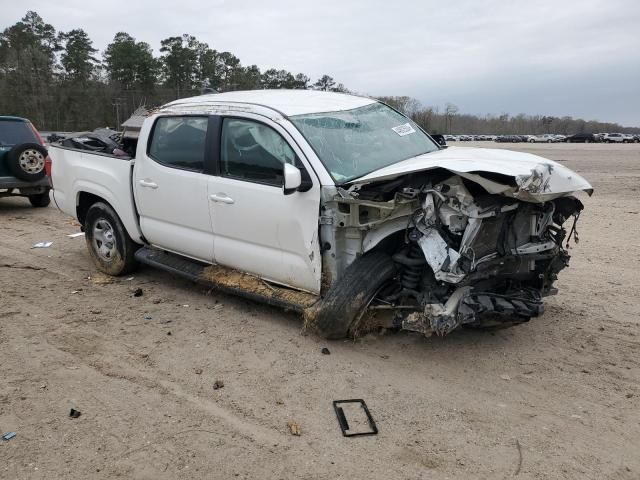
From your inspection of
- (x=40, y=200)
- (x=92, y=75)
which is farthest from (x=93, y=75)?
(x=40, y=200)

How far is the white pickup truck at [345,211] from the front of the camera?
3.60 m

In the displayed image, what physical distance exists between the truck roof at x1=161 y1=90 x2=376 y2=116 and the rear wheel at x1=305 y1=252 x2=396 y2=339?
142 cm

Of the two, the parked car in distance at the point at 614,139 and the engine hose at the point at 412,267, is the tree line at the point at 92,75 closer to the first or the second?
the parked car in distance at the point at 614,139

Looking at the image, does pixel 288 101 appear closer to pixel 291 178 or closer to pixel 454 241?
pixel 291 178

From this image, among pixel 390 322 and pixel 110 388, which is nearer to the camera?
pixel 110 388

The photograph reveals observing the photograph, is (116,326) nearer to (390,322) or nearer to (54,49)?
(390,322)

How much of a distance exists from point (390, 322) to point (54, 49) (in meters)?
71.7

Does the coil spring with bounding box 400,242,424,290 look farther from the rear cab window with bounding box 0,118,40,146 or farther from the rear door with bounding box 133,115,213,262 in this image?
the rear cab window with bounding box 0,118,40,146

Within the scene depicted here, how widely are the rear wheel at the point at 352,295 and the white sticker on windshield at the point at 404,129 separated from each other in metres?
1.50

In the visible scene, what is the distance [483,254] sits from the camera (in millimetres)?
3734

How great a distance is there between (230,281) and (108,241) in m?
2.07

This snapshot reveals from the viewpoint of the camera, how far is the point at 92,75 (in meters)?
61.3

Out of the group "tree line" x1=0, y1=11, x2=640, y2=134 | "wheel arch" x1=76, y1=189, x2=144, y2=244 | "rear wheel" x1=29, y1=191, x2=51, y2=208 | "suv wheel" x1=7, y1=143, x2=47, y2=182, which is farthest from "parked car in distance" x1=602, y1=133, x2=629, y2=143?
"wheel arch" x1=76, y1=189, x2=144, y2=244

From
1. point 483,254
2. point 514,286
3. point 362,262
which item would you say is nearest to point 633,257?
point 514,286
